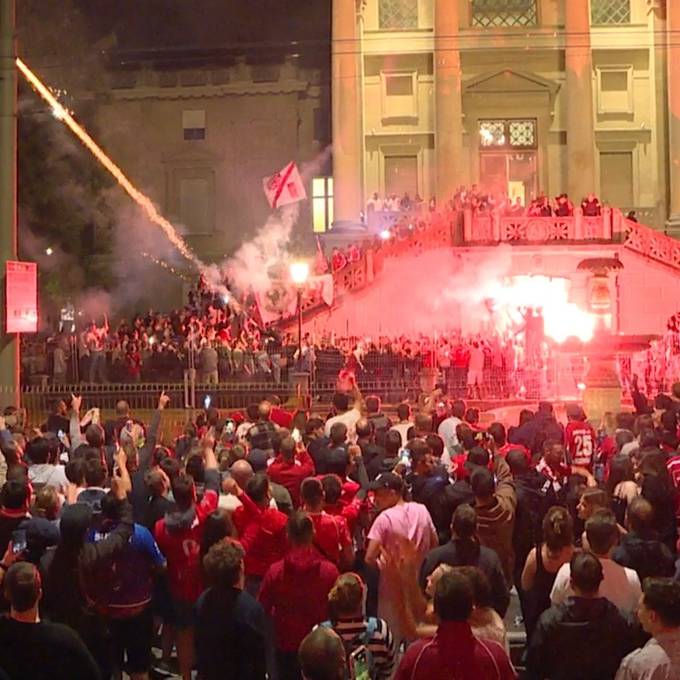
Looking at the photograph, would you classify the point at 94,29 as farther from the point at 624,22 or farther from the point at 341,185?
the point at 624,22

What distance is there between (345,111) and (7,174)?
20696 millimetres

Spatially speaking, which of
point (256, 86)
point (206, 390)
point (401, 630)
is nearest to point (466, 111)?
point (256, 86)

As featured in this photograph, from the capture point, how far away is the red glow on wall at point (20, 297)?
54.4 ft

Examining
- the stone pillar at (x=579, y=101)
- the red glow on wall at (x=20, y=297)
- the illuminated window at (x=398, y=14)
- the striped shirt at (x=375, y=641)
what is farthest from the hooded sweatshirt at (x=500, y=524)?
the illuminated window at (x=398, y=14)

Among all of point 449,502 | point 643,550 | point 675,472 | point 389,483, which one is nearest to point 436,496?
point 449,502

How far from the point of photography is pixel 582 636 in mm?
5180

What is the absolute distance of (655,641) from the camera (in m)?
4.76

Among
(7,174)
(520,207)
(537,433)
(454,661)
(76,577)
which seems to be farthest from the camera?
(520,207)

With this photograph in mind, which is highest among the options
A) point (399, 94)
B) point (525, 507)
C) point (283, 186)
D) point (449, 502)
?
point (399, 94)

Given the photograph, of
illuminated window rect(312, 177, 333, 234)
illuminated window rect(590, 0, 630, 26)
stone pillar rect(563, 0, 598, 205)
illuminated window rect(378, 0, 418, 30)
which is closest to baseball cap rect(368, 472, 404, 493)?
stone pillar rect(563, 0, 598, 205)

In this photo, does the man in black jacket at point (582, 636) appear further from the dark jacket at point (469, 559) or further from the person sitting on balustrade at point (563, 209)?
the person sitting on balustrade at point (563, 209)

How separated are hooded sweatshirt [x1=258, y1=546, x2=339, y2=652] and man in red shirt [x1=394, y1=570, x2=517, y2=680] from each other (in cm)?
152

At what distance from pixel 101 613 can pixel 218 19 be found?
44824 millimetres

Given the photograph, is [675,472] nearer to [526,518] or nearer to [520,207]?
[526,518]
